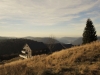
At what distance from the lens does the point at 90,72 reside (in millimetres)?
9641

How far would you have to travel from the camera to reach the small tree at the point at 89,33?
41641mm

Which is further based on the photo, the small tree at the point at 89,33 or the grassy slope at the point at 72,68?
the small tree at the point at 89,33

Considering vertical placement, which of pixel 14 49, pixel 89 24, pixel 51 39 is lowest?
pixel 14 49

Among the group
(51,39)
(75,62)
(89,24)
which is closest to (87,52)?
(75,62)

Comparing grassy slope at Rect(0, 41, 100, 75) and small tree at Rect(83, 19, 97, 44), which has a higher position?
small tree at Rect(83, 19, 97, 44)

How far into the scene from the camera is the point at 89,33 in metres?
42.1

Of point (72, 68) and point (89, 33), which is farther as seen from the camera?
point (89, 33)

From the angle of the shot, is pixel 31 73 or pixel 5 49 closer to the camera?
pixel 31 73

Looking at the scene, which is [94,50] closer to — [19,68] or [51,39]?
[19,68]

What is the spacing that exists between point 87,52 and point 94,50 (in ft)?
2.82

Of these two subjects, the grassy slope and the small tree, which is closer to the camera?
the grassy slope

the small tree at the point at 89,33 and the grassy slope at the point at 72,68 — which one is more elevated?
the small tree at the point at 89,33

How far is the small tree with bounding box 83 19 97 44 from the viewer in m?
41.6

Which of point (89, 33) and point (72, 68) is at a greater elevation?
point (89, 33)
